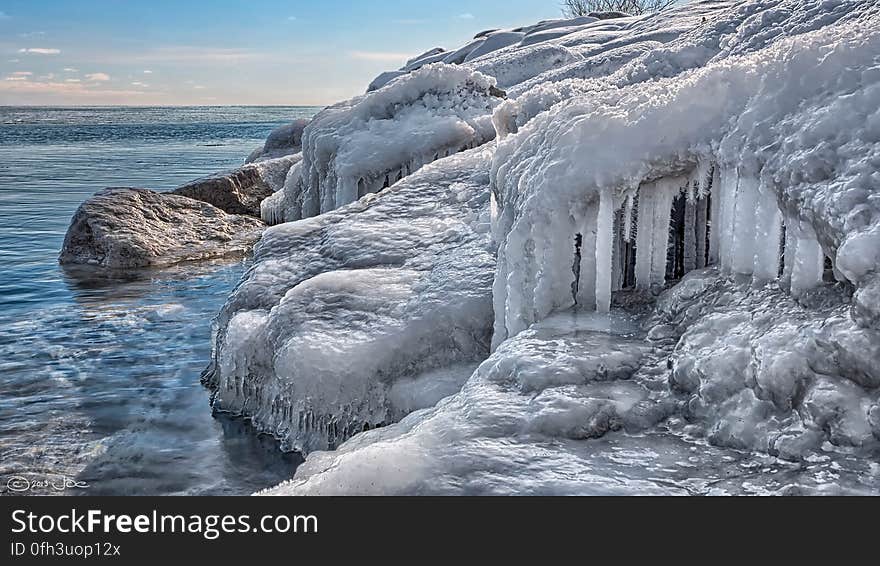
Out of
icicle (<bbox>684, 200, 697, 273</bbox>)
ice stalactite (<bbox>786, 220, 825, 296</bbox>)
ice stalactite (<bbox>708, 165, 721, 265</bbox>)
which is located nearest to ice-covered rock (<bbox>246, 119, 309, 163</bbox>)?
icicle (<bbox>684, 200, 697, 273</bbox>)

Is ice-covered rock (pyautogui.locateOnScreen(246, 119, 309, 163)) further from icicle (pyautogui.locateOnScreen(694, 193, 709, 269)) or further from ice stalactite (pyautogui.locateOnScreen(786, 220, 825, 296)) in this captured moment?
ice stalactite (pyautogui.locateOnScreen(786, 220, 825, 296))

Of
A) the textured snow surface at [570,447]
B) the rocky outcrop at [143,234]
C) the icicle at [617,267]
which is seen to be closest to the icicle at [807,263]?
the textured snow surface at [570,447]

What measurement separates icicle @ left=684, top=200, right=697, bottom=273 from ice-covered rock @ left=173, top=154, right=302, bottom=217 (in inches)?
440

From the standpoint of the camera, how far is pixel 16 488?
4.59 m

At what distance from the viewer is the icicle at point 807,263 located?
2674 millimetres

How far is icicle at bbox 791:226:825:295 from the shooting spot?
2.67 m

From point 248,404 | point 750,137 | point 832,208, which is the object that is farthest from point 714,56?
point 248,404

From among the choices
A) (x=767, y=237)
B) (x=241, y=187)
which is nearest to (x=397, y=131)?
(x=767, y=237)

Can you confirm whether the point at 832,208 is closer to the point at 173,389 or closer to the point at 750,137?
the point at 750,137

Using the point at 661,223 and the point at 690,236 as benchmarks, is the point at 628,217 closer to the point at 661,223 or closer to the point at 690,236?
the point at 661,223

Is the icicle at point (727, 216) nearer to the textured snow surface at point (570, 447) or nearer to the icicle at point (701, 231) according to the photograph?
the icicle at point (701, 231)

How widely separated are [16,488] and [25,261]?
25.6 feet

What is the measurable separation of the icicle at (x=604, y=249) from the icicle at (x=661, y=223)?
0.64ft

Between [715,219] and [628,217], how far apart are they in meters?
0.38
